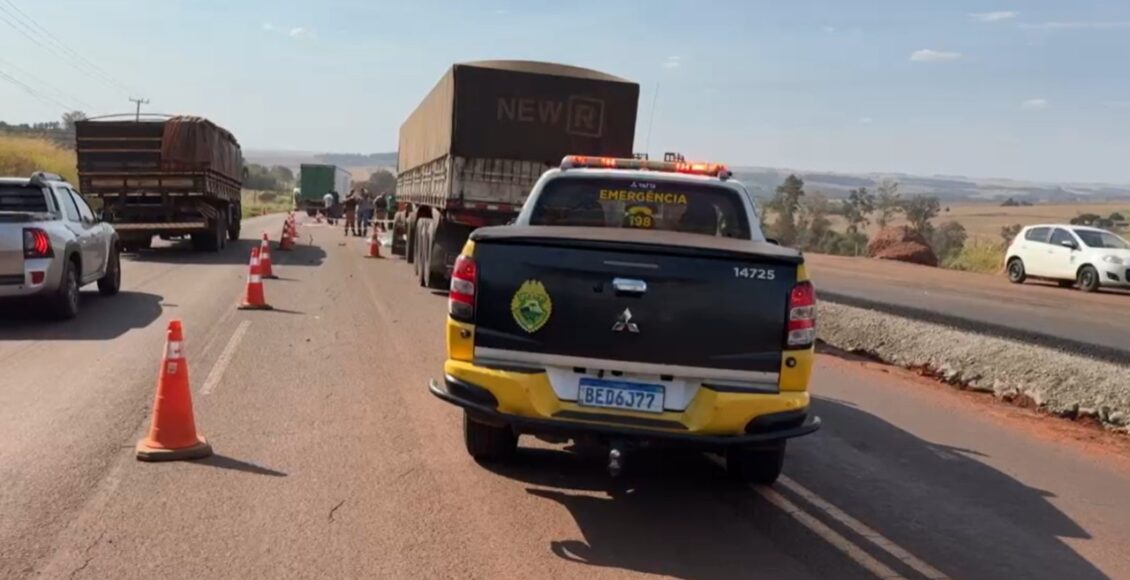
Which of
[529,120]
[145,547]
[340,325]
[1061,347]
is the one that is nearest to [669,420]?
[145,547]

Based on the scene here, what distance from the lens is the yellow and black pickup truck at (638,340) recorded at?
218 inches

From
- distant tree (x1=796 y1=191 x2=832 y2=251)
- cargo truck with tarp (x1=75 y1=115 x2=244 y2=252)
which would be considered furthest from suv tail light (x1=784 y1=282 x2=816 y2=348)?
distant tree (x1=796 y1=191 x2=832 y2=251)

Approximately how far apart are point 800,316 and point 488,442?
2.15 meters

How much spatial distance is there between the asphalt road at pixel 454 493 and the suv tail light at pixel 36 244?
2.05 m

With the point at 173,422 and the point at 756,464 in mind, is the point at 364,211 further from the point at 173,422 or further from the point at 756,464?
the point at 756,464

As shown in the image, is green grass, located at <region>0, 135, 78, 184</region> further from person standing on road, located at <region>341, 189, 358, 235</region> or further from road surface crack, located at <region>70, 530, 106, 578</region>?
road surface crack, located at <region>70, 530, 106, 578</region>

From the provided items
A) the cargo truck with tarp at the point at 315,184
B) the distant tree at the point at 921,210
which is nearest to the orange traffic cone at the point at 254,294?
the cargo truck with tarp at the point at 315,184

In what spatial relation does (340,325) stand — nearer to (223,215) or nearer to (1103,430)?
(1103,430)

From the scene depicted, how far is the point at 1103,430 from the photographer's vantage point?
9.20 m

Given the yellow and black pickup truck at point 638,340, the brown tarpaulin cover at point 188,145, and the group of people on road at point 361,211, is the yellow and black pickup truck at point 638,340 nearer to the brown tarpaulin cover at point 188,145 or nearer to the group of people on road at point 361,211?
the brown tarpaulin cover at point 188,145

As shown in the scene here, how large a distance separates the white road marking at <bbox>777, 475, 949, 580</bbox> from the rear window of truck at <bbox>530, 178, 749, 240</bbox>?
1.88 m

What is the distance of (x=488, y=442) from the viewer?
6660 millimetres

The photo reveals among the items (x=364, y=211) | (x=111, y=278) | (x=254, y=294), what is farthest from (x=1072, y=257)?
(x=364, y=211)

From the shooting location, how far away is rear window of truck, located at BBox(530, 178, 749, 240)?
762 cm
